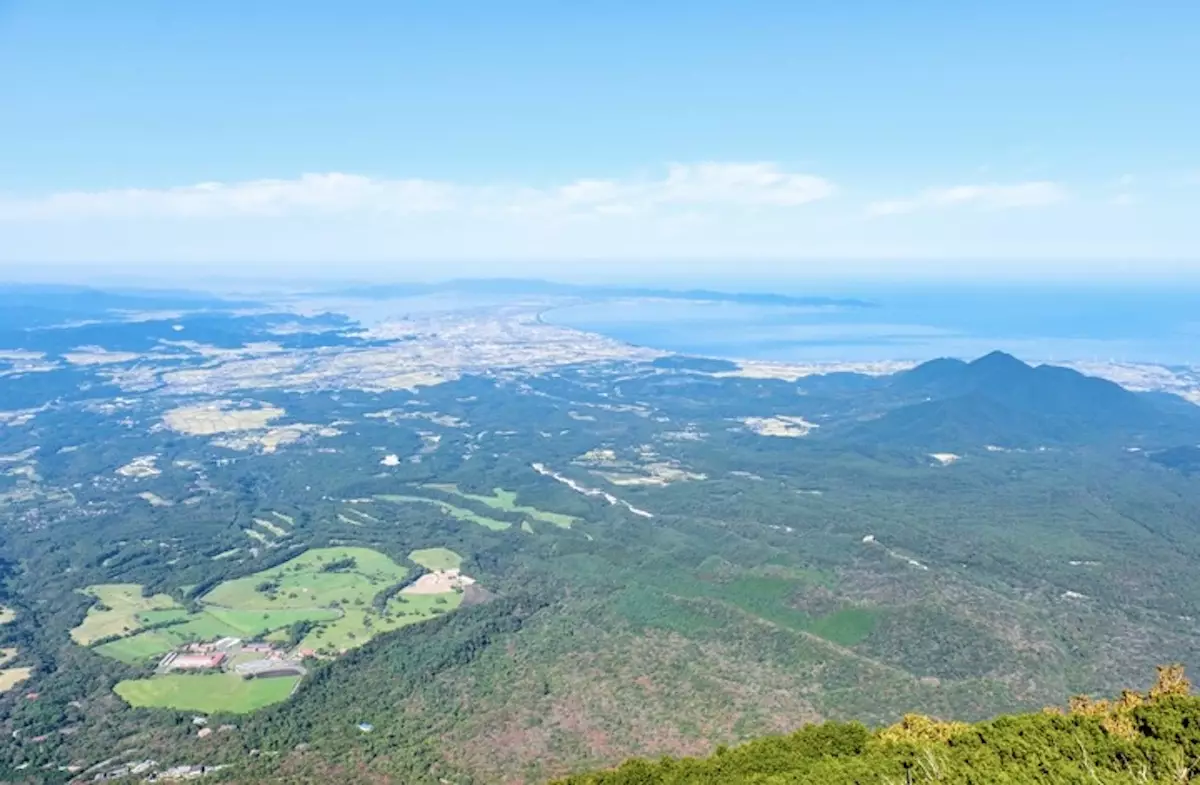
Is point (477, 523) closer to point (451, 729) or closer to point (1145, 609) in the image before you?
point (451, 729)

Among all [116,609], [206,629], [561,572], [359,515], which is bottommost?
[116,609]

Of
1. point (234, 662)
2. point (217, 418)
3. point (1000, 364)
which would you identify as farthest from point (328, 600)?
point (1000, 364)

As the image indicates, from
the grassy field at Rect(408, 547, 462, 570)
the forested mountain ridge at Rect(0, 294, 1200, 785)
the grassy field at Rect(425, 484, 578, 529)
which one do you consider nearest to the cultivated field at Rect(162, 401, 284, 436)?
the forested mountain ridge at Rect(0, 294, 1200, 785)

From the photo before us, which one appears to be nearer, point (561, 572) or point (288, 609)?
point (288, 609)

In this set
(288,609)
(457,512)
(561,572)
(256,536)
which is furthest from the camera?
(457,512)

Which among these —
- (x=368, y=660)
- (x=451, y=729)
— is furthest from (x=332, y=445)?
(x=451, y=729)

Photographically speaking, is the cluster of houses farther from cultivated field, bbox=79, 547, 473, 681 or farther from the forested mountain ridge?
cultivated field, bbox=79, 547, 473, 681

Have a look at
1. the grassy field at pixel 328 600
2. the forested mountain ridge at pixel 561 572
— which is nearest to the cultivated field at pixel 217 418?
the forested mountain ridge at pixel 561 572

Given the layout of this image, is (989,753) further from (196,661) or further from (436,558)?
(436,558)
